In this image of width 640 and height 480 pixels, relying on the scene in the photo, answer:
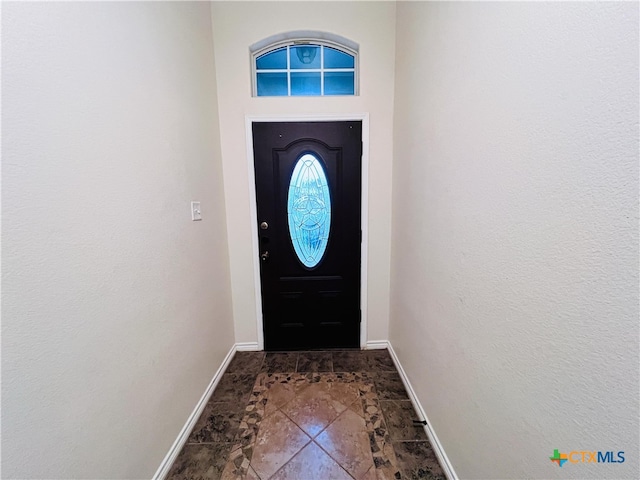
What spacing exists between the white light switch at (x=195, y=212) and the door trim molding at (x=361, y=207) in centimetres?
51

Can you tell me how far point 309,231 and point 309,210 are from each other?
183 millimetres

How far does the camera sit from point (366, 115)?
198cm

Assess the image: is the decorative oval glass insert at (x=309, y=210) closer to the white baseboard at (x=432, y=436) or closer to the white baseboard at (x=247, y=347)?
the white baseboard at (x=247, y=347)

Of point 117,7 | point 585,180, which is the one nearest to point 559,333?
point 585,180

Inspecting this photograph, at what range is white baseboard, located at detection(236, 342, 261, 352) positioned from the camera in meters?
2.27

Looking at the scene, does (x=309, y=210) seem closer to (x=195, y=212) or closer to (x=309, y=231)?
(x=309, y=231)

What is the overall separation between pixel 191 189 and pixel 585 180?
1742 millimetres

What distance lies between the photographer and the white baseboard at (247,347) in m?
2.27

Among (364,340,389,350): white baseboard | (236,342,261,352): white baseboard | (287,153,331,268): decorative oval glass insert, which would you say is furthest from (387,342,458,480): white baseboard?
(236,342,261,352): white baseboard

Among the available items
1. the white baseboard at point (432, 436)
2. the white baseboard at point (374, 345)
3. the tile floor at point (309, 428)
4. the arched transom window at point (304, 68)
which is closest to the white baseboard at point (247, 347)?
the tile floor at point (309, 428)

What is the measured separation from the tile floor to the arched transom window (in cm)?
231

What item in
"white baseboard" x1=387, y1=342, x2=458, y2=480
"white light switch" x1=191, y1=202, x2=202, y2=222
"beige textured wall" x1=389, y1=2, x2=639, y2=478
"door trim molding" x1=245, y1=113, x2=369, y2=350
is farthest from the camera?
"door trim molding" x1=245, y1=113, x2=369, y2=350

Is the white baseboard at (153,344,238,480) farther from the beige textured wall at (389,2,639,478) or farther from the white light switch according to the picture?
the beige textured wall at (389,2,639,478)

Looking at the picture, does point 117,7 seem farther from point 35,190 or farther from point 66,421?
point 66,421
